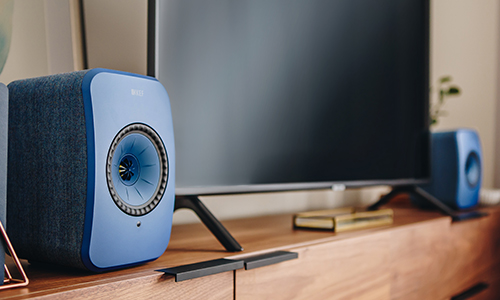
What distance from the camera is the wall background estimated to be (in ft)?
2.46

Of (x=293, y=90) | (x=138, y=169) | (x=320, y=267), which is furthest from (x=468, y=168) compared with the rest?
(x=138, y=169)

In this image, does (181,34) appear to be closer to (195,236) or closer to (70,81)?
(70,81)

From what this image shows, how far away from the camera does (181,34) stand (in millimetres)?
752

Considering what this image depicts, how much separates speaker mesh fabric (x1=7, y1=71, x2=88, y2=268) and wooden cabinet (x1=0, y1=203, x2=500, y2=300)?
44 millimetres

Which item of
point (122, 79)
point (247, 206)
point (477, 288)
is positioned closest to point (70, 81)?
point (122, 79)

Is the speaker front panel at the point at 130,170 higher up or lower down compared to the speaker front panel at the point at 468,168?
higher up

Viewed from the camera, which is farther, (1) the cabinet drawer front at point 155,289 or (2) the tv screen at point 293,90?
(2) the tv screen at point 293,90

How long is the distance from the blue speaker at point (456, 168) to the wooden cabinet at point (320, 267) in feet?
0.36

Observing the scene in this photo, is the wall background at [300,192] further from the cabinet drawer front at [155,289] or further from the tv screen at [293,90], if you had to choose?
the cabinet drawer front at [155,289]

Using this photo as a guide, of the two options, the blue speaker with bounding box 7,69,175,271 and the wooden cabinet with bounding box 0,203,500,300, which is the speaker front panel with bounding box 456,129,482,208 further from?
the blue speaker with bounding box 7,69,175,271

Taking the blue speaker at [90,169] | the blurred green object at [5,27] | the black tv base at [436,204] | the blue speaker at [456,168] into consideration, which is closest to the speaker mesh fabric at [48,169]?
the blue speaker at [90,169]

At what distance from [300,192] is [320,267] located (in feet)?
2.23

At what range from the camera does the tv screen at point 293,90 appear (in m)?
0.77

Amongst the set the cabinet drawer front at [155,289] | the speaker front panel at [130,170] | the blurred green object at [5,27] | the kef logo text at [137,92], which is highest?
the blurred green object at [5,27]
